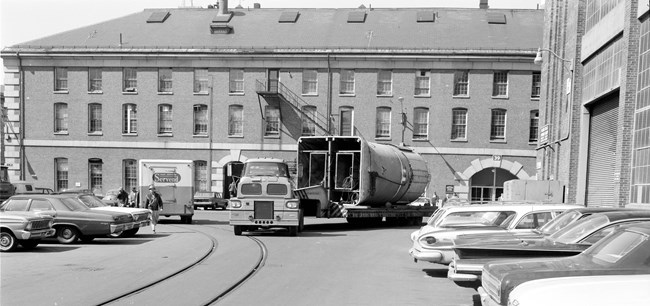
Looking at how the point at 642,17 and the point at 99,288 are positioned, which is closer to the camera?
the point at 99,288

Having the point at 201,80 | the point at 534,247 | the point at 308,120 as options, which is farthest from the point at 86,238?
the point at 201,80

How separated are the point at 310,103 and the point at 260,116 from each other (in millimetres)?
3943

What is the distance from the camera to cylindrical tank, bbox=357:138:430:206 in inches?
1076

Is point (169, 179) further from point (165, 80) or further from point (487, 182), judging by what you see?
point (487, 182)

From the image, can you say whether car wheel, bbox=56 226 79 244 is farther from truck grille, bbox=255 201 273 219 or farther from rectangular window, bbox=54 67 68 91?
rectangular window, bbox=54 67 68 91

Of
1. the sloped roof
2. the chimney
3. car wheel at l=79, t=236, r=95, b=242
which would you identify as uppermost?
the chimney

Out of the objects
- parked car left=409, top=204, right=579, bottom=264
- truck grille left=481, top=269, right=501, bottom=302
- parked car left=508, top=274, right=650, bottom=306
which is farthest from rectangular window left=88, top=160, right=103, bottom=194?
parked car left=508, top=274, right=650, bottom=306

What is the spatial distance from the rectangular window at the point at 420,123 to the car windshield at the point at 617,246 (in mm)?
43487

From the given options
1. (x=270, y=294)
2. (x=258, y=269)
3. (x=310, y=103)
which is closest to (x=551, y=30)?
(x=310, y=103)

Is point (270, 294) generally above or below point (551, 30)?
below

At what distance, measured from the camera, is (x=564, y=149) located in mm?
32875

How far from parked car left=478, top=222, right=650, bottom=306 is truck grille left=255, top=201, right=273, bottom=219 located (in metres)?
15.8

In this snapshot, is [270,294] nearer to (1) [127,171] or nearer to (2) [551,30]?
(2) [551,30]

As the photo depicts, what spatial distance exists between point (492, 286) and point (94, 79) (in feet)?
165
